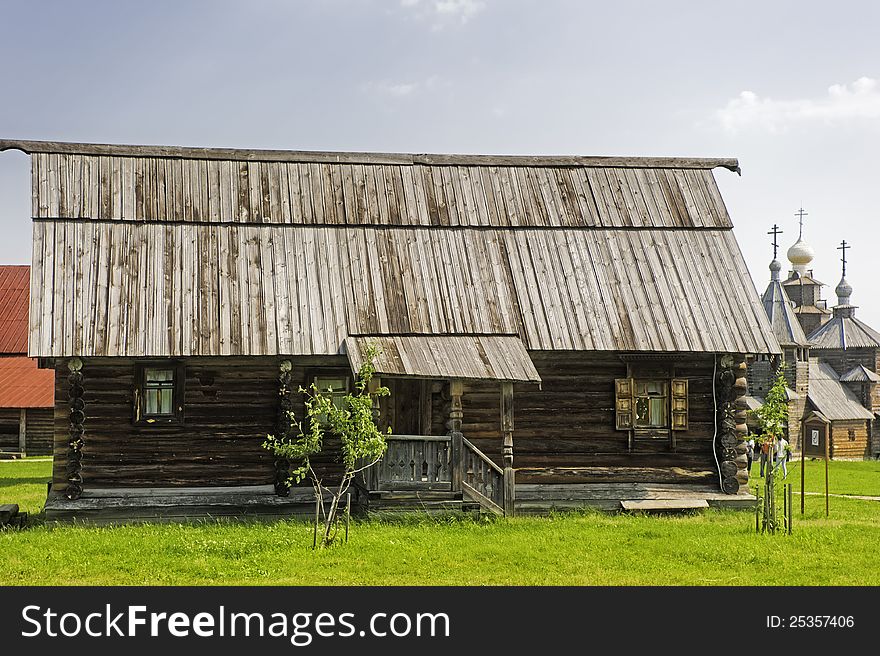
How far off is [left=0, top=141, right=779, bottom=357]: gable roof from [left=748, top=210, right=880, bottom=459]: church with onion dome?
31.1m

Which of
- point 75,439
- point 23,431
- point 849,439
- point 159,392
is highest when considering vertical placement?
point 159,392

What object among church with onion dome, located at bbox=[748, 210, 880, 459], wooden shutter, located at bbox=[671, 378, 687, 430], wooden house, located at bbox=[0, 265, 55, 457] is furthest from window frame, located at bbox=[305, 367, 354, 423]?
church with onion dome, located at bbox=[748, 210, 880, 459]

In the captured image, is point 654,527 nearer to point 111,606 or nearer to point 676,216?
point 676,216

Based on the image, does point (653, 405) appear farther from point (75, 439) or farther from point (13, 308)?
point (13, 308)

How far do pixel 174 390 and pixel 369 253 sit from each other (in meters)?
4.41

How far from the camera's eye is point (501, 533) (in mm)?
14398

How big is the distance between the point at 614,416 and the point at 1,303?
30203 millimetres

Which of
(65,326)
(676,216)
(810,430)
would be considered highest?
(676,216)

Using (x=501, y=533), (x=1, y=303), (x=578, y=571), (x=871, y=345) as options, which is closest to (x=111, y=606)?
(x=578, y=571)

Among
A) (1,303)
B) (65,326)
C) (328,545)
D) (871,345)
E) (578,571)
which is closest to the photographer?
(578,571)

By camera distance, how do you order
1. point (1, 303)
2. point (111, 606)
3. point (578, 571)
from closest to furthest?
point (111, 606), point (578, 571), point (1, 303)

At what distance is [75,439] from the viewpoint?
15.9 meters

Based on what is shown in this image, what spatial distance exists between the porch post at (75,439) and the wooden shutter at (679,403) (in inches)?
412

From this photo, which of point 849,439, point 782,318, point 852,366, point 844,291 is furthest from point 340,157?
point 844,291
